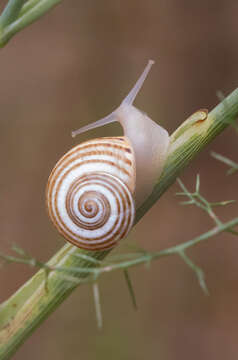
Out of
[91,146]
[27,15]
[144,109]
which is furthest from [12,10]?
[144,109]

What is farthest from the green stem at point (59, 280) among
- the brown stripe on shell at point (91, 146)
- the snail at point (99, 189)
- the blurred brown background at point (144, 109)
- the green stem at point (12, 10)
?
the blurred brown background at point (144, 109)

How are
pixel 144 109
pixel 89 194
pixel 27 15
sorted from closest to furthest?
pixel 27 15, pixel 89 194, pixel 144 109

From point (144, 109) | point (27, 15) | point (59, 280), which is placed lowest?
point (144, 109)

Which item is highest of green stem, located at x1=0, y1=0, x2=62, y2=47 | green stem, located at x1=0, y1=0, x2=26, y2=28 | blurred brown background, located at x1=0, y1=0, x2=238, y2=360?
green stem, located at x1=0, y1=0, x2=26, y2=28

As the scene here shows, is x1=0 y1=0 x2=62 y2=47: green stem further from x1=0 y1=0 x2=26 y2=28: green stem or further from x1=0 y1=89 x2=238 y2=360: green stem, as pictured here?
x1=0 y1=89 x2=238 y2=360: green stem

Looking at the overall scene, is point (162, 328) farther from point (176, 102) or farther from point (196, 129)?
point (196, 129)

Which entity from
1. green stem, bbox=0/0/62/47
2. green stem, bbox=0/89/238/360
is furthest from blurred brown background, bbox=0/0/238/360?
green stem, bbox=0/0/62/47

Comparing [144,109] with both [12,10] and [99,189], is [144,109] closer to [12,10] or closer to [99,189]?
[99,189]
